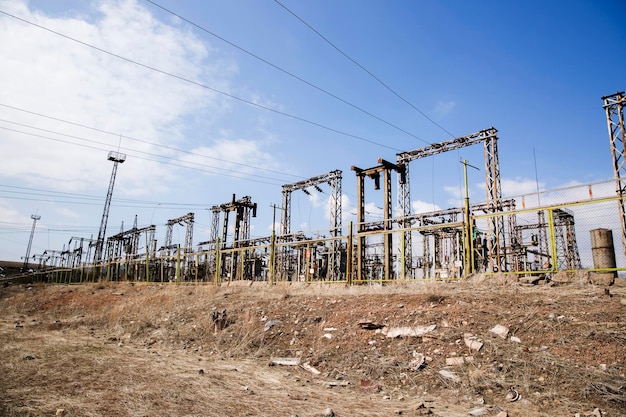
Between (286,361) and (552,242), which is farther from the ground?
(552,242)

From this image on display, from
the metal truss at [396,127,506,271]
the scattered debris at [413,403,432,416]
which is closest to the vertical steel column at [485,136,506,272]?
the metal truss at [396,127,506,271]

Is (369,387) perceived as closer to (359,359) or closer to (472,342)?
(359,359)

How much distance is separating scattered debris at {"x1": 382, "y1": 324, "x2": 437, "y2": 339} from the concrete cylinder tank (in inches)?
210

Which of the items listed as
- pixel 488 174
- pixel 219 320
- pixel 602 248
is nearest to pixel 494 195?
pixel 488 174

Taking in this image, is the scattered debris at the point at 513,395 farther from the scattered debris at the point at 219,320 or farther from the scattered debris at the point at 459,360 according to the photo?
the scattered debris at the point at 219,320

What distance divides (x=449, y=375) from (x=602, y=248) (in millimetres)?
7080

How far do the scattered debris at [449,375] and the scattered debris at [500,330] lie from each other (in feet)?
3.48

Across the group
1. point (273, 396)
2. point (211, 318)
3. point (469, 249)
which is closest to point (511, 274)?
point (469, 249)

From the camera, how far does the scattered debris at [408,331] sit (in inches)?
215

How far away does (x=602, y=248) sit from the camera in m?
8.77

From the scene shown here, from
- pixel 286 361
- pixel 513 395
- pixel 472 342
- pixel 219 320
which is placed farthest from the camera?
pixel 219 320

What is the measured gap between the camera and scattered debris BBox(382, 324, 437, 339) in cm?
545

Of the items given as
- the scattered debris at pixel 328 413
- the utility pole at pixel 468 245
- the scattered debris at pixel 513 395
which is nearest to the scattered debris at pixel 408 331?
the scattered debris at pixel 513 395

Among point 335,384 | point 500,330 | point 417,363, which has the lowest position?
point 335,384
